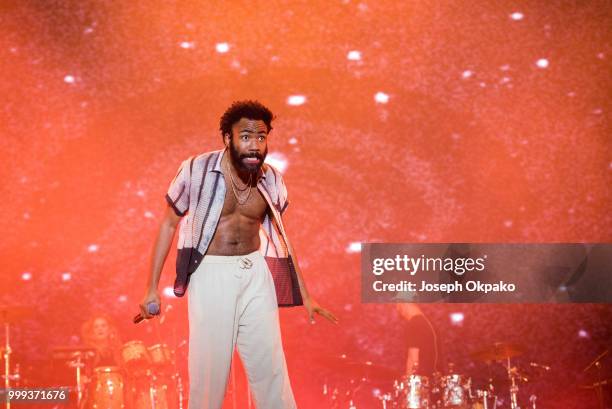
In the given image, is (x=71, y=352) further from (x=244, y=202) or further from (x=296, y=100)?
(x=244, y=202)

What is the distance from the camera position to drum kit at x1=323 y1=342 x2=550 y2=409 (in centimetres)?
640

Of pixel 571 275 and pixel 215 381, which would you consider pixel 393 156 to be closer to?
pixel 571 275

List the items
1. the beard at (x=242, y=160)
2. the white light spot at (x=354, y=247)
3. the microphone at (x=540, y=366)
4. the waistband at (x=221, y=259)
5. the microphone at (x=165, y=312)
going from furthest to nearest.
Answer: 1. the white light spot at (x=354, y=247)
2. the microphone at (x=540, y=366)
3. the microphone at (x=165, y=312)
4. the beard at (x=242, y=160)
5. the waistband at (x=221, y=259)

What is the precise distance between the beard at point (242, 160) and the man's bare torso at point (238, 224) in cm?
8

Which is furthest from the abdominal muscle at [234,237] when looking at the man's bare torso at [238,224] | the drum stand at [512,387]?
the drum stand at [512,387]

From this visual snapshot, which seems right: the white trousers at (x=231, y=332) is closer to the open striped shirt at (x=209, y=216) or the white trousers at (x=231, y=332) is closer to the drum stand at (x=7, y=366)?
the open striped shirt at (x=209, y=216)

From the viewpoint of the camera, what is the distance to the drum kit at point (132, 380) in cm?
651

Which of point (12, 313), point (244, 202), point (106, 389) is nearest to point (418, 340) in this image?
point (106, 389)

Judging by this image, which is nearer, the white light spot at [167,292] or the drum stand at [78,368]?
the drum stand at [78,368]

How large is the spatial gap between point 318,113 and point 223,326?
128 inches

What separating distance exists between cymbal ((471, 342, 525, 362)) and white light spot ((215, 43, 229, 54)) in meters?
3.23

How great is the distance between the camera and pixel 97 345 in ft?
22.2

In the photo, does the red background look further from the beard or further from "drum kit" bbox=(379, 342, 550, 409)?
the beard

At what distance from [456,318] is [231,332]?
3323 millimetres
